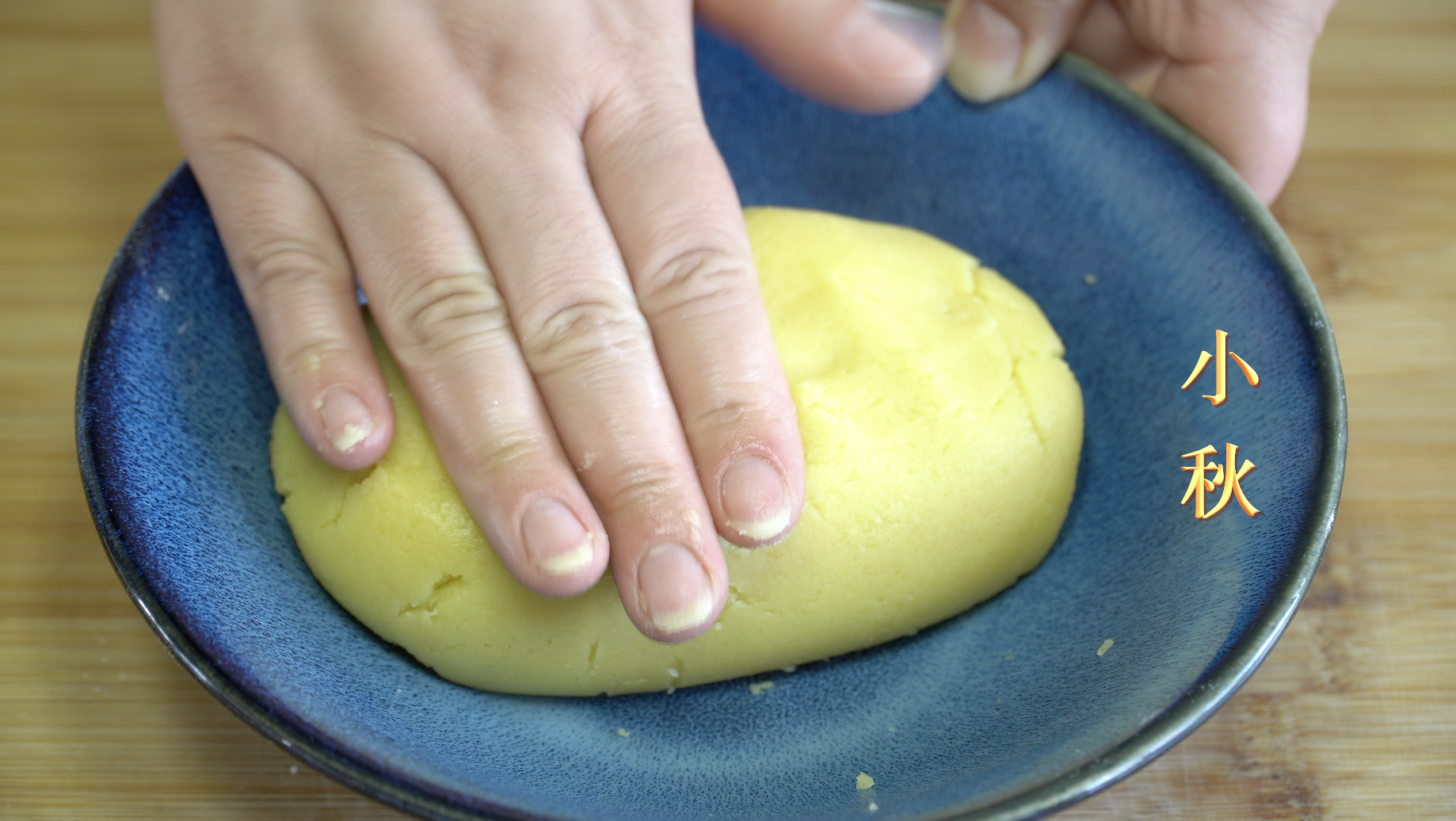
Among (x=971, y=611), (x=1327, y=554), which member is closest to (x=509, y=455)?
(x=971, y=611)

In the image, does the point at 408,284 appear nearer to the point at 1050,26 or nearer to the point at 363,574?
the point at 363,574

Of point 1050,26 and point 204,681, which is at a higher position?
point 1050,26

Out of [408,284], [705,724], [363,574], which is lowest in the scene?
[705,724]

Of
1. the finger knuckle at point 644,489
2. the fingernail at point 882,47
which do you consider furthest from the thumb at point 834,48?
the finger knuckle at point 644,489

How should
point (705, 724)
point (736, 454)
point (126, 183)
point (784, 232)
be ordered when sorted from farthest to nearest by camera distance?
point (126, 183) < point (784, 232) < point (705, 724) < point (736, 454)

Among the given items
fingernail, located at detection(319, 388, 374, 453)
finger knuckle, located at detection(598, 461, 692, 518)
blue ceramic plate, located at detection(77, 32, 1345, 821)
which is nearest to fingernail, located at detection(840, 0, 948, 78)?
blue ceramic plate, located at detection(77, 32, 1345, 821)

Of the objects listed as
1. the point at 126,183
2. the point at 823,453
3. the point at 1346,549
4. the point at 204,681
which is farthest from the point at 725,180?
the point at 126,183

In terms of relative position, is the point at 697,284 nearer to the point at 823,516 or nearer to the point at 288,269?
the point at 823,516

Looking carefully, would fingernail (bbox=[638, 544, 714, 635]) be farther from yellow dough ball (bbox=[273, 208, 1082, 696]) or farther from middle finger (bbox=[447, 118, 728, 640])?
yellow dough ball (bbox=[273, 208, 1082, 696])
